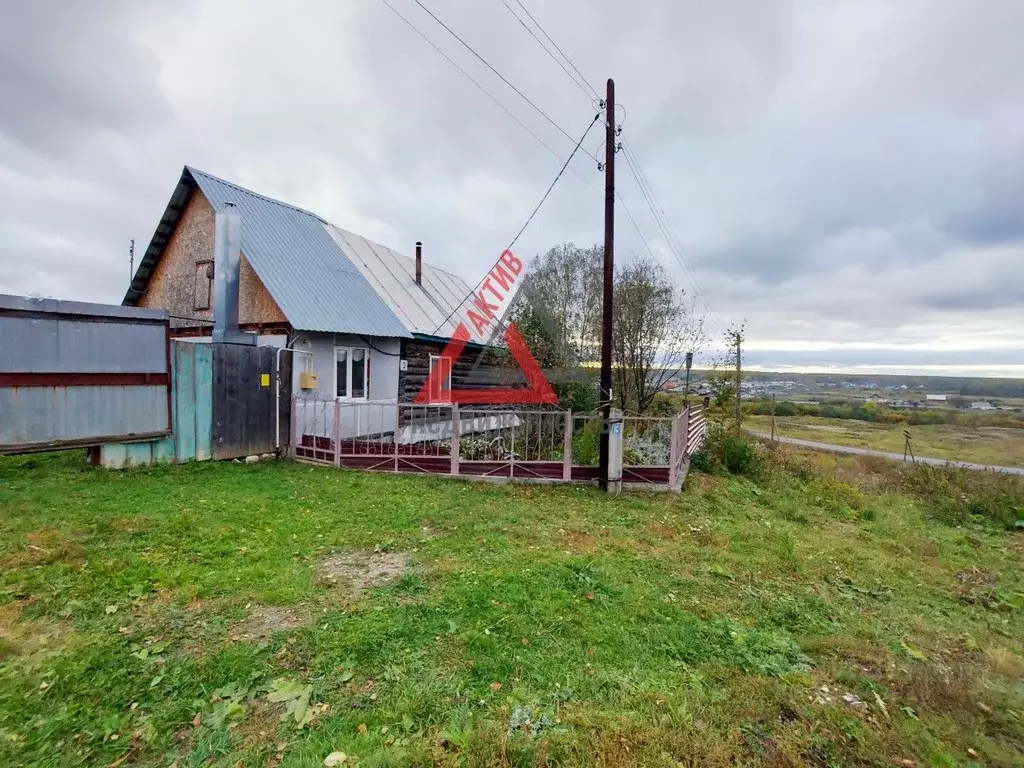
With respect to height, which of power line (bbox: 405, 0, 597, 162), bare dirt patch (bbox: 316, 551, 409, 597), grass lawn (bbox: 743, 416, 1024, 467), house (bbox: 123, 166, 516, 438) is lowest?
grass lawn (bbox: 743, 416, 1024, 467)

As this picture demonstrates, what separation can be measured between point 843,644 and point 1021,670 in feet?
3.55

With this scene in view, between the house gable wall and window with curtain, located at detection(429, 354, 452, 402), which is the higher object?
the house gable wall

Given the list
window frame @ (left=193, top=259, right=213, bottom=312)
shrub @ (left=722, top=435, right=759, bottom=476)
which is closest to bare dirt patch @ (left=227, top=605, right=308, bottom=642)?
window frame @ (left=193, top=259, right=213, bottom=312)

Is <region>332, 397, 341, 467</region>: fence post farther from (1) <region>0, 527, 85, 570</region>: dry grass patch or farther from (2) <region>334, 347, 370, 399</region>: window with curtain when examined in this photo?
(1) <region>0, 527, 85, 570</region>: dry grass patch

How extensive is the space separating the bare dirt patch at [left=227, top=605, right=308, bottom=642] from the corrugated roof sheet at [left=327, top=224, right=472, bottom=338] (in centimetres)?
970

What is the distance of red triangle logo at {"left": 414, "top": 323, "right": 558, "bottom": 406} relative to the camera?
1315 cm

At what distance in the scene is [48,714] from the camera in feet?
8.18

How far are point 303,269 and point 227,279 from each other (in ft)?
6.86

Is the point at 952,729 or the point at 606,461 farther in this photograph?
the point at 606,461

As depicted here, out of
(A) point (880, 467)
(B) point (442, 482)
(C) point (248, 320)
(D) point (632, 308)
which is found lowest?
(A) point (880, 467)

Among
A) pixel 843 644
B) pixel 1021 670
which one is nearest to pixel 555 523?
pixel 843 644

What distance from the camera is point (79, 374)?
7039 mm

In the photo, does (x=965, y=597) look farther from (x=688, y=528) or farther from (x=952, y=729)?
(x=952, y=729)

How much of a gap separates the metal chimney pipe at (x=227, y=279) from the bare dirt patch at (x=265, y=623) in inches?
303
